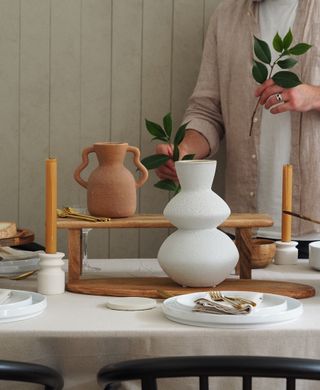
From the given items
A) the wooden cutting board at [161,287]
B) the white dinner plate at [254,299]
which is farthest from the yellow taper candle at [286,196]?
the white dinner plate at [254,299]

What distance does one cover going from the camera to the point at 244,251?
214 centimetres

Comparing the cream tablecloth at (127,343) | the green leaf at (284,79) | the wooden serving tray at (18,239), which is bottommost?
the cream tablecloth at (127,343)

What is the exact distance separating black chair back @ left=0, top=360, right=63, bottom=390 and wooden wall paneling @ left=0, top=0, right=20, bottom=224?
85.5 inches

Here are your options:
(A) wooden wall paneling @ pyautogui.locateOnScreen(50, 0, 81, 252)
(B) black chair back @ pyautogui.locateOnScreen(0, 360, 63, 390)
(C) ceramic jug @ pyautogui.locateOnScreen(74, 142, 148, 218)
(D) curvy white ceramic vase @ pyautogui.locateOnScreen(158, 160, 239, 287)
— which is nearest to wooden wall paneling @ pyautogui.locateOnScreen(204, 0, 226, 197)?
(A) wooden wall paneling @ pyautogui.locateOnScreen(50, 0, 81, 252)

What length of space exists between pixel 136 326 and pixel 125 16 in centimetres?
204

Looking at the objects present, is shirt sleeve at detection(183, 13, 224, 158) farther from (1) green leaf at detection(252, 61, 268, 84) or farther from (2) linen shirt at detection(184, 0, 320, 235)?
(1) green leaf at detection(252, 61, 268, 84)

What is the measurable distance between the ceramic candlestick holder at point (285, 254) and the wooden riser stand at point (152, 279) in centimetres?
28

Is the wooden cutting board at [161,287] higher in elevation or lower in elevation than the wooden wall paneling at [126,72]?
lower

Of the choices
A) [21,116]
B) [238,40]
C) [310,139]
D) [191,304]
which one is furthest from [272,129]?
[191,304]

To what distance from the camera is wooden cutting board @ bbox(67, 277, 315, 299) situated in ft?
6.42

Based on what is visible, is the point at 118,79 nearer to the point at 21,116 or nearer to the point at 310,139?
the point at 21,116

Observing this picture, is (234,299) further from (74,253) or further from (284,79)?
(284,79)

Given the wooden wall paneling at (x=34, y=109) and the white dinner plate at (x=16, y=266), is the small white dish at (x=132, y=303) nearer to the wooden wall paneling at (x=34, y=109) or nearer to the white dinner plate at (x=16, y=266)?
the white dinner plate at (x=16, y=266)

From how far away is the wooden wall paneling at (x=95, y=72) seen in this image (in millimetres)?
3463
